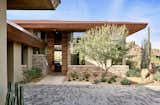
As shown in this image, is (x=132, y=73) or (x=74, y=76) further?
(x=132, y=73)

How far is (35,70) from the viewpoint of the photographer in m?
20.4

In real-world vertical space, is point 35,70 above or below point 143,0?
below

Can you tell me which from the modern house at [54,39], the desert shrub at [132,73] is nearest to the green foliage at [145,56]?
the modern house at [54,39]

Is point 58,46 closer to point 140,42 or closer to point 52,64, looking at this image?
point 52,64

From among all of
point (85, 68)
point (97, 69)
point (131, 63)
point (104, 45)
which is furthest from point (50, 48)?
point (104, 45)

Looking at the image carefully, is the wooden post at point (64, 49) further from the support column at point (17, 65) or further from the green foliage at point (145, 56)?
the support column at point (17, 65)

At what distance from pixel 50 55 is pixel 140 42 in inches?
307

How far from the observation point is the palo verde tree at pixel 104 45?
17750 millimetres

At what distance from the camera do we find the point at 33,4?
6.64 metres

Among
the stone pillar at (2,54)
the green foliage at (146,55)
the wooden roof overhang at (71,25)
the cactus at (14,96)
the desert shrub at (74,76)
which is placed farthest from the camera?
the green foliage at (146,55)

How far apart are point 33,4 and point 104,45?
11324 mm

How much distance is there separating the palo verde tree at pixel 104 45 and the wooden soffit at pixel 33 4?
10.9 m

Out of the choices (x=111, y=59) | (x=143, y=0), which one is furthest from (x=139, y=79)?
(x=143, y=0)

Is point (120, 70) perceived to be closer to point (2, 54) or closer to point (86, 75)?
point (86, 75)
